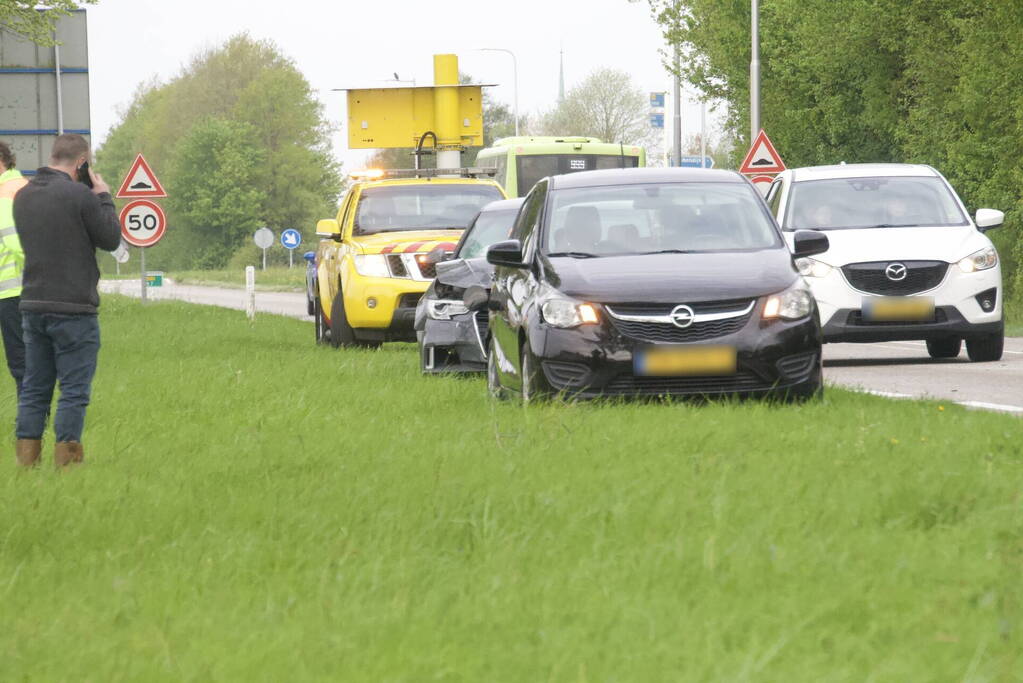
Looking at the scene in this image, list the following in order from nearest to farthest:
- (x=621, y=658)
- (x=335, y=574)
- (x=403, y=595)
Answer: (x=621, y=658)
(x=403, y=595)
(x=335, y=574)

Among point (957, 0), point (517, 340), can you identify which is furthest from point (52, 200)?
point (957, 0)

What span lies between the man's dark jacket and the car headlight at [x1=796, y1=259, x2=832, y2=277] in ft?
27.4

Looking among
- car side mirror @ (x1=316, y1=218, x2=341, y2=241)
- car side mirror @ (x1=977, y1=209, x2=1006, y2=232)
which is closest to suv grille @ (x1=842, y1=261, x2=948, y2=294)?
car side mirror @ (x1=977, y1=209, x2=1006, y2=232)

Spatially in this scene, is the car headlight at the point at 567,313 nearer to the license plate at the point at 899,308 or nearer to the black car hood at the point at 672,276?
the black car hood at the point at 672,276

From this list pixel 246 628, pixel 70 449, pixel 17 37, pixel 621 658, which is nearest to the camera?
pixel 621 658

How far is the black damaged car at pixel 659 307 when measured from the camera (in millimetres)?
10062

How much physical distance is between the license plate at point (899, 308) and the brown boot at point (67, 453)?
8719mm

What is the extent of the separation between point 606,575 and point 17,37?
80.7 feet

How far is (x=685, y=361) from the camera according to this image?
32.8 ft

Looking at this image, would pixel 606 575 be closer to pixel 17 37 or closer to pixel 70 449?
pixel 70 449

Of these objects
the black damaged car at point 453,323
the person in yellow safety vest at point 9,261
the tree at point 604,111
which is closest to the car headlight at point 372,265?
the black damaged car at point 453,323

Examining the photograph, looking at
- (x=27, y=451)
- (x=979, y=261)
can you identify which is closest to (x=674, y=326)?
(x=27, y=451)

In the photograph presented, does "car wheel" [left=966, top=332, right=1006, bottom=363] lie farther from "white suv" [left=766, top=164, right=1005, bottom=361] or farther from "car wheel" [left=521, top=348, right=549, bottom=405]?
"car wheel" [left=521, top=348, right=549, bottom=405]

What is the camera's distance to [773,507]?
6484mm
